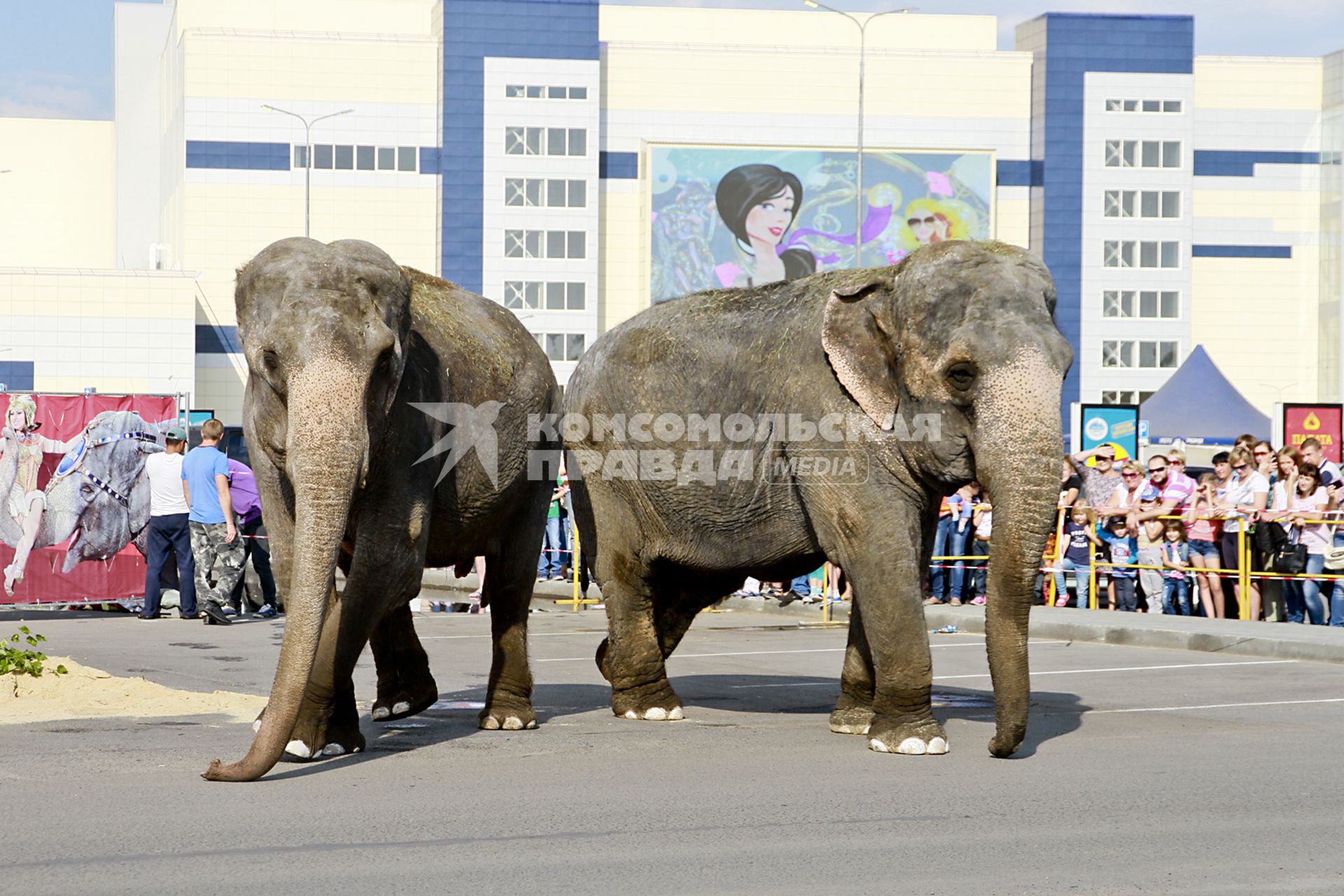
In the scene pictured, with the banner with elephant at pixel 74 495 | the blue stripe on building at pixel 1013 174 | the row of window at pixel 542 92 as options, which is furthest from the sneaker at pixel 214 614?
the blue stripe on building at pixel 1013 174

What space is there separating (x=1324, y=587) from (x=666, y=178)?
233ft

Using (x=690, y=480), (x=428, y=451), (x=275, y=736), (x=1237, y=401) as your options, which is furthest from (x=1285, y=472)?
(x=1237, y=401)

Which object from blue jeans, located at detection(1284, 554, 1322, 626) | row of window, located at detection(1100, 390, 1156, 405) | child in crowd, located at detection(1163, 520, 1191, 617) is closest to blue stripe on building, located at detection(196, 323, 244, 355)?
row of window, located at detection(1100, 390, 1156, 405)

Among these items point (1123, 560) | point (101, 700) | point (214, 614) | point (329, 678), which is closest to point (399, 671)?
point (101, 700)

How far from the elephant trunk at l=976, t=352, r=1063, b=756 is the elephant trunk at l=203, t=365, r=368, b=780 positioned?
3032 millimetres

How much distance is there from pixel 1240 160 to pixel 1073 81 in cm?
1069

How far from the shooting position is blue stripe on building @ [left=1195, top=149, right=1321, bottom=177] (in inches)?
3622

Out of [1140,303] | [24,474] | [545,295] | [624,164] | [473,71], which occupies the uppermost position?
[473,71]

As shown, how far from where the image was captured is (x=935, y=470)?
8.81 m

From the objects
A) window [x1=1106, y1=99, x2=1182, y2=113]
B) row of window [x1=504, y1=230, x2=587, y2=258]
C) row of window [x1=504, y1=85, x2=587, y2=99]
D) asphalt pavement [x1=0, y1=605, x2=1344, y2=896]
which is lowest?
asphalt pavement [x1=0, y1=605, x2=1344, y2=896]

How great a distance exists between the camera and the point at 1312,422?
1091 inches

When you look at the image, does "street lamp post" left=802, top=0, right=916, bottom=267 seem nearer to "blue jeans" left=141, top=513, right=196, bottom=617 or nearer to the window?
the window

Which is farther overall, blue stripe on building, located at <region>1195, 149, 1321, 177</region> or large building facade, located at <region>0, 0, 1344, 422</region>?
blue stripe on building, located at <region>1195, 149, 1321, 177</region>

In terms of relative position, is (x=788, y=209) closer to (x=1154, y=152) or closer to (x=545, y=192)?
(x=545, y=192)
